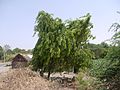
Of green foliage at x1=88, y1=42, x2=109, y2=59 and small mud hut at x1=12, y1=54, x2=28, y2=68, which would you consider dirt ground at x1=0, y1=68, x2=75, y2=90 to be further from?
small mud hut at x1=12, y1=54, x2=28, y2=68

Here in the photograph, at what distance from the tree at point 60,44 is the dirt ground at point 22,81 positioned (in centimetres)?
574

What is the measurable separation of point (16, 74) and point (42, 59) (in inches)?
274

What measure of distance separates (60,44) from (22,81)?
22.8ft

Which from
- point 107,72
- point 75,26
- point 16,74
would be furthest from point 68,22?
point 107,72

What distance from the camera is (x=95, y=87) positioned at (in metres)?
13.1

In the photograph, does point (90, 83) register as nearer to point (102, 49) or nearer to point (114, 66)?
point (114, 66)

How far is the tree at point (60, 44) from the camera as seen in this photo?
21.0 metres

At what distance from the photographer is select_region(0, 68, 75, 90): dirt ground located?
543 inches

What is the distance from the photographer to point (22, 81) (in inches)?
559

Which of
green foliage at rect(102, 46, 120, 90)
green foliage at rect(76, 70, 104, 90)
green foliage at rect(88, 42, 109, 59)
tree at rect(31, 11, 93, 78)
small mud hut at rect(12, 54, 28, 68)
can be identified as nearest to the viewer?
green foliage at rect(102, 46, 120, 90)

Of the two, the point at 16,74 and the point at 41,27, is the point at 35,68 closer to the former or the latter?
the point at 41,27

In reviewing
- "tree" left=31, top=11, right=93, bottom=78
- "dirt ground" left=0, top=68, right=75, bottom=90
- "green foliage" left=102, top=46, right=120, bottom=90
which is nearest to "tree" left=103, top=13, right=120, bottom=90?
"green foliage" left=102, top=46, right=120, bottom=90

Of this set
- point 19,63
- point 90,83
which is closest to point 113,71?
point 90,83

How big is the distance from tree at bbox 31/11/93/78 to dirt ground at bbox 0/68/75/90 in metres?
5.74
